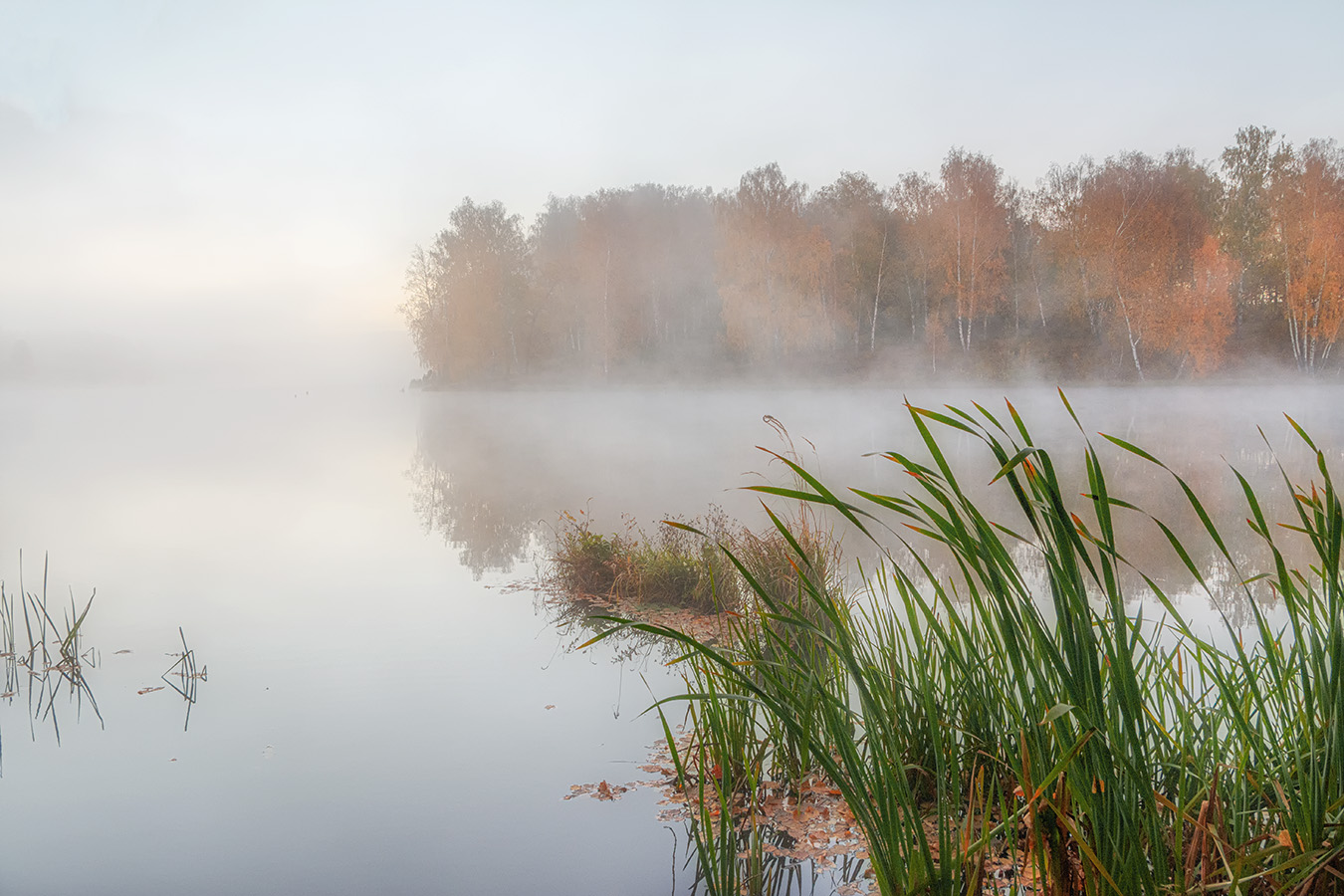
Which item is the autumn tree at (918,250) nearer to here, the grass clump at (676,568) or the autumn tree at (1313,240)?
the autumn tree at (1313,240)

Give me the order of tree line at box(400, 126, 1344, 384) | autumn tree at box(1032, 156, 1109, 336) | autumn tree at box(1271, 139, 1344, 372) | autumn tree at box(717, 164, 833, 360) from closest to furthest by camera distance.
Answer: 1. autumn tree at box(1271, 139, 1344, 372)
2. tree line at box(400, 126, 1344, 384)
3. autumn tree at box(1032, 156, 1109, 336)
4. autumn tree at box(717, 164, 833, 360)

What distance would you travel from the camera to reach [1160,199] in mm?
28656

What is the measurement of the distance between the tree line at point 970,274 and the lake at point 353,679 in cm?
1530

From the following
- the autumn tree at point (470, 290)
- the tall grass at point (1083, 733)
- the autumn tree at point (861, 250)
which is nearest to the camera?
the tall grass at point (1083, 733)

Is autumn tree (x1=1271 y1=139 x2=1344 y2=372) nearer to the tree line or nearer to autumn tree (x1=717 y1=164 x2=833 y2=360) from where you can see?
the tree line

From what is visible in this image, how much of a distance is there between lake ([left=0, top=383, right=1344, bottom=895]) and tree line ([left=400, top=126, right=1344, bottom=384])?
1530 centimetres

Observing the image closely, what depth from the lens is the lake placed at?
2998 millimetres

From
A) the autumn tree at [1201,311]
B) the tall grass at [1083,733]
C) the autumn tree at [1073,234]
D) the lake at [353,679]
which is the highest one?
the autumn tree at [1073,234]

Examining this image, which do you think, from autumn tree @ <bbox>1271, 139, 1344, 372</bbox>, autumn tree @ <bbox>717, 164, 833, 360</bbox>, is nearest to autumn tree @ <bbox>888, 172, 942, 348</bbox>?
autumn tree @ <bbox>717, 164, 833, 360</bbox>

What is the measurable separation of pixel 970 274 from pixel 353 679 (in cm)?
2942

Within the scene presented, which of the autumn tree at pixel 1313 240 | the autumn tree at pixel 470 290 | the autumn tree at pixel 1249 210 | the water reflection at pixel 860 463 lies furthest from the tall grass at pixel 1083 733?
the autumn tree at pixel 470 290

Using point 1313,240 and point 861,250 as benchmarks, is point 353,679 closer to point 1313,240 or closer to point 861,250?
point 861,250

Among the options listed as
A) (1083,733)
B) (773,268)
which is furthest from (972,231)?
(1083,733)

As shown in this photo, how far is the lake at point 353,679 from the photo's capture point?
9.84 ft
